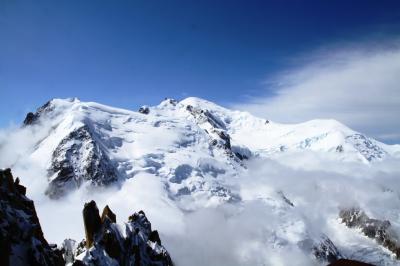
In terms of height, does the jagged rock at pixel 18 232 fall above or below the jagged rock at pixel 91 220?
below

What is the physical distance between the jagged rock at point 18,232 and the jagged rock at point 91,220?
17.2 metres

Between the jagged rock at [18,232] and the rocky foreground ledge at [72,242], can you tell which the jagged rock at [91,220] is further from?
the jagged rock at [18,232]

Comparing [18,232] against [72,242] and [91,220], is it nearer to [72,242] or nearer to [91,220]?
[91,220]

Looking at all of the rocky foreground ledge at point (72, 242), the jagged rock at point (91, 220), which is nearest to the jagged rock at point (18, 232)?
the rocky foreground ledge at point (72, 242)

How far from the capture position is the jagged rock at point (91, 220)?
78812 millimetres

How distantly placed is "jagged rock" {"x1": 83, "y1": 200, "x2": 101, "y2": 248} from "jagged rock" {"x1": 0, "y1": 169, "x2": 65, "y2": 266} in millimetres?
17180

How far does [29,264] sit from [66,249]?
65.0 metres

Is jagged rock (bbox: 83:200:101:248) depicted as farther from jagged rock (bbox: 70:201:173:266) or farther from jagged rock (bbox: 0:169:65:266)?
jagged rock (bbox: 0:169:65:266)

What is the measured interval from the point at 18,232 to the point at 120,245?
33.3 metres

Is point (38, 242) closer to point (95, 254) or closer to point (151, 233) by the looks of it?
point (95, 254)

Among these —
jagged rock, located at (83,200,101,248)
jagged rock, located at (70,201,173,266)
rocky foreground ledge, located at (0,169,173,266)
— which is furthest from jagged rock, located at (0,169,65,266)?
jagged rock, located at (83,200,101,248)

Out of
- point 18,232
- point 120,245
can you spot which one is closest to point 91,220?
point 120,245

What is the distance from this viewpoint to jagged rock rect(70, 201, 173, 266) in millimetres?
73700

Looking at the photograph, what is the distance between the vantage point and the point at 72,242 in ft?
395
